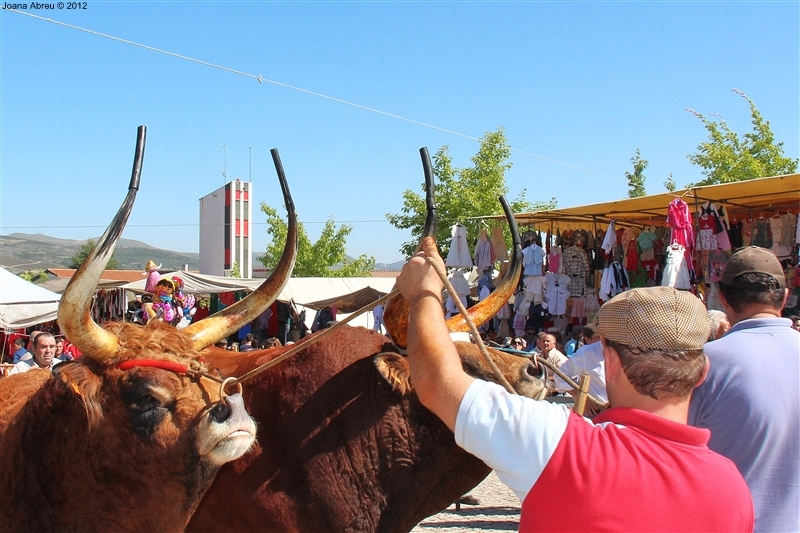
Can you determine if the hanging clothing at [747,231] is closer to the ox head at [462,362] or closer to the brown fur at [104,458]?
the ox head at [462,362]

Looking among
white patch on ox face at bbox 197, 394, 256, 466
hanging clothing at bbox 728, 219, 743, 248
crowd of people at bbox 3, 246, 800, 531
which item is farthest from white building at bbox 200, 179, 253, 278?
crowd of people at bbox 3, 246, 800, 531

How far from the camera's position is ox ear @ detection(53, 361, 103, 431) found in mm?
2764

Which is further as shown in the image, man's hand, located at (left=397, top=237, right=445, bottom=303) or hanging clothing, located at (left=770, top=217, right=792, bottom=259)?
hanging clothing, located at (left=770, top=217, right=792, bottom=259)

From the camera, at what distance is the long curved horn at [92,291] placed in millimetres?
2650

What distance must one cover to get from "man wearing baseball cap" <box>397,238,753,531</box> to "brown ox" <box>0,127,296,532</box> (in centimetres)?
127

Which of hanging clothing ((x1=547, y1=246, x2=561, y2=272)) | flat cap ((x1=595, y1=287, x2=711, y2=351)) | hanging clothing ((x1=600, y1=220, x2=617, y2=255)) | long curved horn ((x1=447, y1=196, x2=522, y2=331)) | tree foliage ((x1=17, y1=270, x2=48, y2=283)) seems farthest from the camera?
tree foliage ((x1=17, y1=270, x2=48, y2=283))

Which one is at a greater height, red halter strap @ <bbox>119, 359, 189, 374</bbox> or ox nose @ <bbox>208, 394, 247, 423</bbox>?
red halter strap @ <bbox>119, 359, 189, 374</bbox>

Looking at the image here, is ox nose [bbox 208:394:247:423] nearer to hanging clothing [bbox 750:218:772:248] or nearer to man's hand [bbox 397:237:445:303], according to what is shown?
man's hand [bbox 397:237:445:303]

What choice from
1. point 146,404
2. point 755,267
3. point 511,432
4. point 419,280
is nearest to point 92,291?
point 146,404

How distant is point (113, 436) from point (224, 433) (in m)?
0.51

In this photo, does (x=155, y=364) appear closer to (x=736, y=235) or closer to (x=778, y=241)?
(x=736, y=235)

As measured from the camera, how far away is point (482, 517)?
761 cm

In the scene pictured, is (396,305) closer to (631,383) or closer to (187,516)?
(187,516)

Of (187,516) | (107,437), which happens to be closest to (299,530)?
(187,516)
